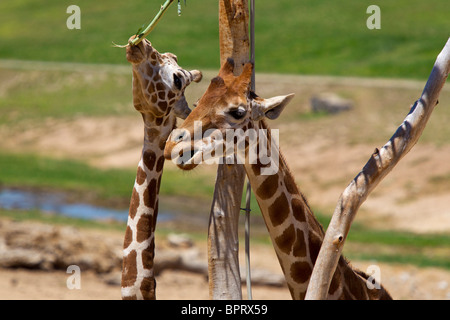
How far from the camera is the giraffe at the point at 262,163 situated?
439 centimetres

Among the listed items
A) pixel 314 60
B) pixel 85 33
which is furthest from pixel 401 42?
pixel 85 33

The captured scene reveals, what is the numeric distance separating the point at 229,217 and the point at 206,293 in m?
5.71

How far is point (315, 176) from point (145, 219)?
14.7 metres

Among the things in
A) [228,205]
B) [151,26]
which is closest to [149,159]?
[228,205]

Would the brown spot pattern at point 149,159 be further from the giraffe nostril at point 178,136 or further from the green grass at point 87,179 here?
the green grass at point 87,179

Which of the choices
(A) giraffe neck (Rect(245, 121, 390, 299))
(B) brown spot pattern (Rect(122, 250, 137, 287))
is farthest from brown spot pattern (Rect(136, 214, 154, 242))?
(A) giraffe neck (Rect(245, 121, 390, 299))

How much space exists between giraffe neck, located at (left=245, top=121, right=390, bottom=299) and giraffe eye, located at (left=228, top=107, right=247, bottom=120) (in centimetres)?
26

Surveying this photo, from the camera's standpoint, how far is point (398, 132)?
471 centimetres
